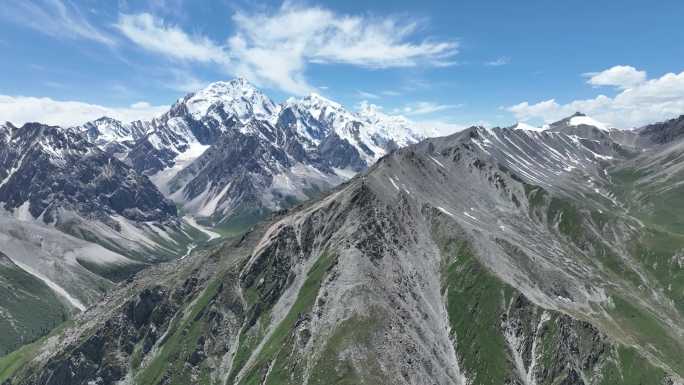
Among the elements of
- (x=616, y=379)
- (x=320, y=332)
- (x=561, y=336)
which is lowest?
(x=616, y=379)

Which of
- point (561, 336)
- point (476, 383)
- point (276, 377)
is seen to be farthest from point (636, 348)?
point (276, 377)

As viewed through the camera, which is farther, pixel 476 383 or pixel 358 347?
pixel 476 383

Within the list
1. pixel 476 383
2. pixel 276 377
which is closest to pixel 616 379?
pixel 476 383

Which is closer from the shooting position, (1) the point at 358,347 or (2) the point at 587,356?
(1) the point at 358,347

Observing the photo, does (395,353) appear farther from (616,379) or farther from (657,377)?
(657,377)

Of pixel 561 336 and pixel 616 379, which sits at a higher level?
pixel 561 336

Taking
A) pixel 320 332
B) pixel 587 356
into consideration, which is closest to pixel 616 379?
pixel 587 356

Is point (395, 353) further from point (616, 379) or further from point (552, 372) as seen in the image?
point (616, 379)

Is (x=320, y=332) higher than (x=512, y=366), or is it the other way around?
(x=320, y=332)
